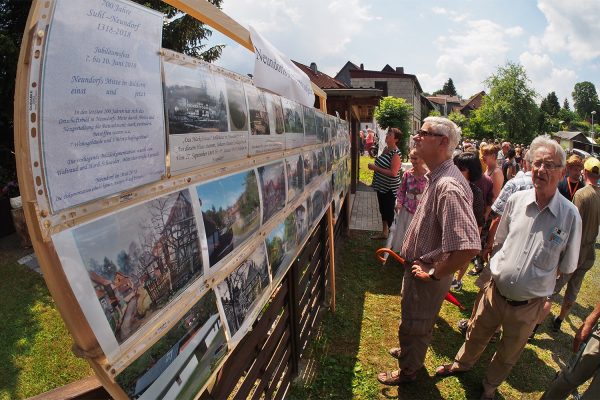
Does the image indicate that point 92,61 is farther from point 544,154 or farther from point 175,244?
point 544,154

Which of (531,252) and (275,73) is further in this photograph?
(531,252)

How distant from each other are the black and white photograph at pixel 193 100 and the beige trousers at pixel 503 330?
2.71m

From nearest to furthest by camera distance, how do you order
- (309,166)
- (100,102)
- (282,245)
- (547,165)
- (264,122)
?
1. (100,102)
2. (264,122)
3. (282,245)
4. (547,165)
5. (309,166)

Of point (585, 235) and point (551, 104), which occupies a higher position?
point (551, 104)

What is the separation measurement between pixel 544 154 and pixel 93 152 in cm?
278

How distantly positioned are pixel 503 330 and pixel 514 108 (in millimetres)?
55517

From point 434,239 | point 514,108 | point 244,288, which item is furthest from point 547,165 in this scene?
point 514,108

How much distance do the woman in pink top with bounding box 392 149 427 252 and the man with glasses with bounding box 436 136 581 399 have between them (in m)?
1.82

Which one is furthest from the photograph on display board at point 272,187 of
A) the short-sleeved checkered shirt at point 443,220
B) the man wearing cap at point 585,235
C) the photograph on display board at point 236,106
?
the man wearing cap at point 585,235

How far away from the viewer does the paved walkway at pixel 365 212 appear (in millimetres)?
7902

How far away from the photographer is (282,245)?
201 centimetres

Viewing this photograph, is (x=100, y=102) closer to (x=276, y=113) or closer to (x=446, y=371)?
(x=276, y=113)

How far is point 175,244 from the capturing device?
3.11 feet

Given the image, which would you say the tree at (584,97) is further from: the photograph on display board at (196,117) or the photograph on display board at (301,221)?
the photograph on display board at (196,117)
